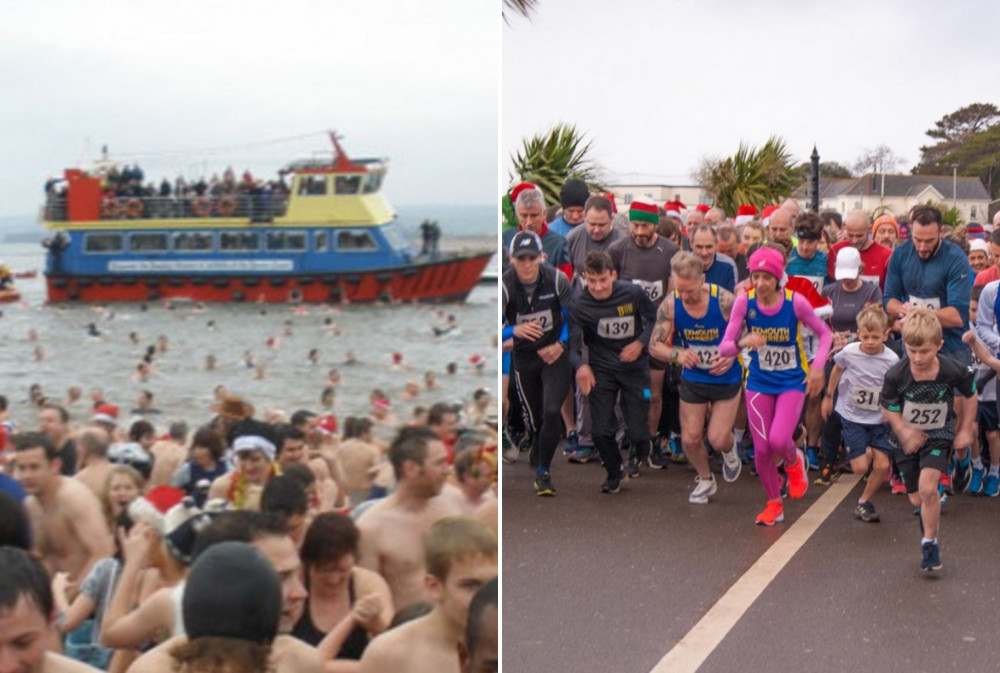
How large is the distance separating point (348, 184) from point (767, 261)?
471 centimetres

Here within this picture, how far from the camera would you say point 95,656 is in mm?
2678

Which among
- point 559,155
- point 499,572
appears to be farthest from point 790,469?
point 559,155

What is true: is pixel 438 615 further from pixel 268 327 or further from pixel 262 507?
pixel 268 327

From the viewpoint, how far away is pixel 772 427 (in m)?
7.22

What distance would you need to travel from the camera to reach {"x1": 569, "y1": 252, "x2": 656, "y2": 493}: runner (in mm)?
7828

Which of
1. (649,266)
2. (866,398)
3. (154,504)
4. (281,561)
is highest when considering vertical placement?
(649,266)

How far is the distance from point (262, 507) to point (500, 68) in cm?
94

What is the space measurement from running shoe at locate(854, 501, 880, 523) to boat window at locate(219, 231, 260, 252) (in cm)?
512

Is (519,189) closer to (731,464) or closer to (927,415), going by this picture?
(731,464)

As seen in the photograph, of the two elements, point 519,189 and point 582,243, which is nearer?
point 582,243

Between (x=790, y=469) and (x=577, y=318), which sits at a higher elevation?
(x=577, y=318)

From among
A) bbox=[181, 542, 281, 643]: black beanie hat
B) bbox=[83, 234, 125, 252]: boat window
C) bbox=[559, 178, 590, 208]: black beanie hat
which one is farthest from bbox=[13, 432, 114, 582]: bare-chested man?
bbox=[559, 178, 590, 208]: black beanie hat

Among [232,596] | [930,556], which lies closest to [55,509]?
[232,596]

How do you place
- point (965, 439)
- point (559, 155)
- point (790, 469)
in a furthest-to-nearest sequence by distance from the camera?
1. point (559, 155)
2. point (790, 469)
3. point (965, 439)
